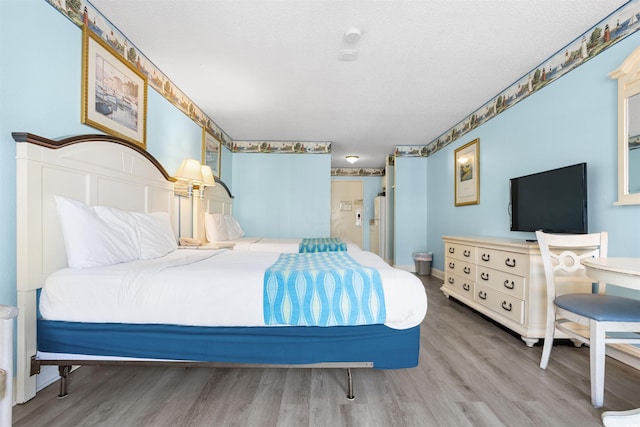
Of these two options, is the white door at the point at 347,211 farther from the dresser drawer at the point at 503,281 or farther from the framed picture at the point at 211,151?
the dresser drawer at the point at 503,281

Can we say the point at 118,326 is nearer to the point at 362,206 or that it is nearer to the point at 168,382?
the point at 168,382

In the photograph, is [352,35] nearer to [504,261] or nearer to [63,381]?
[504,261]

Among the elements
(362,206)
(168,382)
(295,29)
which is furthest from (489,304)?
(362,206)

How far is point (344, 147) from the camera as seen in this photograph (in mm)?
6082

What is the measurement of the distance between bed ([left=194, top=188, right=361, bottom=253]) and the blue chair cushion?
183 cm

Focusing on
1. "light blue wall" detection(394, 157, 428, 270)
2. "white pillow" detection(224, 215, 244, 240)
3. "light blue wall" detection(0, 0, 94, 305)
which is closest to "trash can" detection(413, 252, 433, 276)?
"light blue wall" detection(394, 157, 428, 270)

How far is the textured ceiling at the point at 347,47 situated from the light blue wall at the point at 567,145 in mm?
340

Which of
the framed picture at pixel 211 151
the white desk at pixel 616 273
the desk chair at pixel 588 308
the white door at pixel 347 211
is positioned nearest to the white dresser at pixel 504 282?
the desk chair at pixel 588 308

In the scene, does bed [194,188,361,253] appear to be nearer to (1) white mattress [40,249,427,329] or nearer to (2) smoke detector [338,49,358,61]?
(1) white mattress [40,249,427,329]

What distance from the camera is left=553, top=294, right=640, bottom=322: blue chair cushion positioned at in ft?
5.09

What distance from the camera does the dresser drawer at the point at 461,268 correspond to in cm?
323

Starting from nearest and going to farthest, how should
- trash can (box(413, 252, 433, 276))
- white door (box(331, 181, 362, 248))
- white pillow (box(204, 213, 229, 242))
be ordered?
white pillow (box(204, 213, 229, 242)) < trash can (box(413, 252, 433, 276)) < white door (box(331, 181, 362, 248))

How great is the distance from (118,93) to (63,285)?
158 cm

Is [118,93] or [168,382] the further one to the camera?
[118,93]
